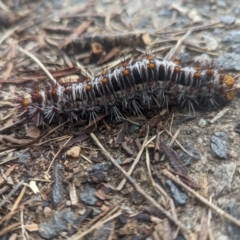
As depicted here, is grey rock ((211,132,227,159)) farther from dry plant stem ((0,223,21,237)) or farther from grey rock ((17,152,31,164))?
dry plant stem ((0,223,21,237))

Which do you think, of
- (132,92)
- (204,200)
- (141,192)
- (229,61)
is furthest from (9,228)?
(229,61)

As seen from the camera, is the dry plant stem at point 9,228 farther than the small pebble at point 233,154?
No

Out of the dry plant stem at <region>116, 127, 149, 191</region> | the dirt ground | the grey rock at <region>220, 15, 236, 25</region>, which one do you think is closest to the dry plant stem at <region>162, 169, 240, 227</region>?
the dirt ground

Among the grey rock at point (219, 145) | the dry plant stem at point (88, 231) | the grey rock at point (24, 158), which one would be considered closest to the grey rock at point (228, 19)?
the grey rock at point (219, 145)

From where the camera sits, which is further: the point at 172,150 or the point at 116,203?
the point at 172,150

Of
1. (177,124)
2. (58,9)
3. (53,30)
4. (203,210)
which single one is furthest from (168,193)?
(58,9)

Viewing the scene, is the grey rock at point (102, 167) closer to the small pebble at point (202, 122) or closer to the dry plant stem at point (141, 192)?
the dry plant stem at point (141, 192)

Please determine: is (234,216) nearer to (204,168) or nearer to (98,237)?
(204,168)

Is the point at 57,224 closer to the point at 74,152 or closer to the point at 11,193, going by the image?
the point at 11,193
